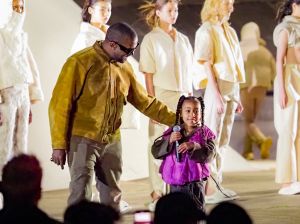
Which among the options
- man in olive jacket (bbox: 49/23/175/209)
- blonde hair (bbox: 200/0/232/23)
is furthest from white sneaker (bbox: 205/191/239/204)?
man in olive jacket (bbox: 49/23/175/209)

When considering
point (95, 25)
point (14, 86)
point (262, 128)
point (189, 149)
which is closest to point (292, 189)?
point (95, 25)

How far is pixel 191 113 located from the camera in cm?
518

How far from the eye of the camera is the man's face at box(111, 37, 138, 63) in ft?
16.0

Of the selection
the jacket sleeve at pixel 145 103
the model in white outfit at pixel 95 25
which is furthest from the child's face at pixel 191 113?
the model in white outfit at pixel 95 25

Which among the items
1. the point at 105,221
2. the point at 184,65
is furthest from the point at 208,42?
the point at 105,221

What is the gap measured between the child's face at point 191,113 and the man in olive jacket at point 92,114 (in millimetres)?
397

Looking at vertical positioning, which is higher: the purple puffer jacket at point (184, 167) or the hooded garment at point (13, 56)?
the hooded garment at point (13, 56)

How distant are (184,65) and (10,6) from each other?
4.38 ft

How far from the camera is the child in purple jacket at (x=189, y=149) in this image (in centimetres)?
515

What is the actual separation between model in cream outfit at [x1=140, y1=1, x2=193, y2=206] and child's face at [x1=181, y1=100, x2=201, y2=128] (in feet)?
4.69

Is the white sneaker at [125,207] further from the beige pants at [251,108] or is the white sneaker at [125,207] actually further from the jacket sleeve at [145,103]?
the beige pants at [251,108]

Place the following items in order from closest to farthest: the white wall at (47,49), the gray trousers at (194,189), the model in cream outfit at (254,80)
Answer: the gray trousers at (194,189)
the white wall at (47,49)
the model in cream outfit at (254,80)

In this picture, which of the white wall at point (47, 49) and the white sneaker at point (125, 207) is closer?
the white sneaker at point (125, 207)

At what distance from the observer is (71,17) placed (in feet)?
A: 26.7
